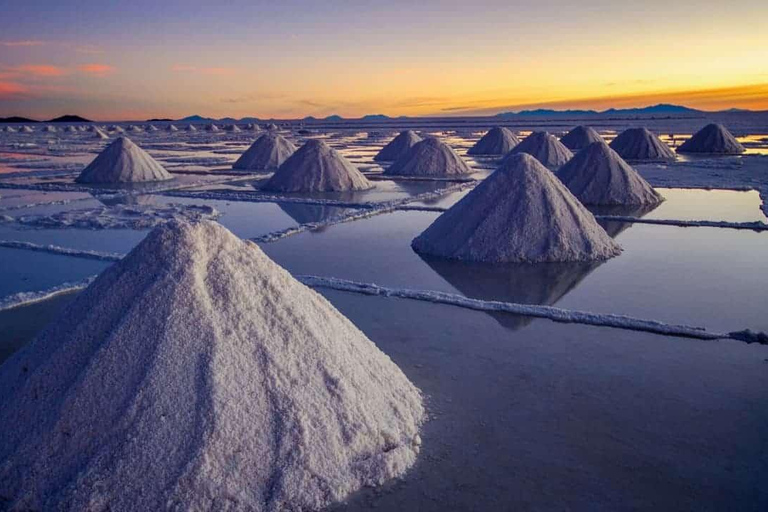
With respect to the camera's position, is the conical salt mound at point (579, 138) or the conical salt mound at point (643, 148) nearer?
the conical salt mound at point (643, 148)

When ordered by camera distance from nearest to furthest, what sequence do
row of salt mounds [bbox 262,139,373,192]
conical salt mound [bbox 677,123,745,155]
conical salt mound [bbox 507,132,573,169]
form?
row of salt mounds [bbox 262,139,373,192] → conical salt mound [bbox 507,132,573,169] → conical salt mound [bbox 677,123,745,155]

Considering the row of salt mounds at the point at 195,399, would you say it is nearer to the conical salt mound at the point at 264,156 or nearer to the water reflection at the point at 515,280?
the water reflection at the point at 515,280

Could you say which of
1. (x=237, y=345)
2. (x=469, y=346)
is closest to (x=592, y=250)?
(x=469, y=346)

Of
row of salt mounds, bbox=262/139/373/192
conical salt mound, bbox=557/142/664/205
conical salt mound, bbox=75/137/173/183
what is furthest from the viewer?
conical salt mound, bbox=75/137/173/183

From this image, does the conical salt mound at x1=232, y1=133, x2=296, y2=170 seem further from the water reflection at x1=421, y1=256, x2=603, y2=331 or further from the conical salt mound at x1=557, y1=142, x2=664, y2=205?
the water reflection at x1=421, y1=256, x2=603, y2=331

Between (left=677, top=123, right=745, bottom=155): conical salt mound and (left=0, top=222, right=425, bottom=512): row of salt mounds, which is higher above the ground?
(left=0, top=222, right=425, bottom=512): row of salt mounds

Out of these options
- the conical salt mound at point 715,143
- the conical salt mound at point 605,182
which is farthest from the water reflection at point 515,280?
the conical salt mound at point 715,143

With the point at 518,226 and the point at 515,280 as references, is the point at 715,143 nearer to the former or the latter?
the point at 518,226

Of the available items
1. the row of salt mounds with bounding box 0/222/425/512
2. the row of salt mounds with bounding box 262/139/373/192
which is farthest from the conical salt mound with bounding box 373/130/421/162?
the row of salt mounds with bounding box 0/222/425/512
